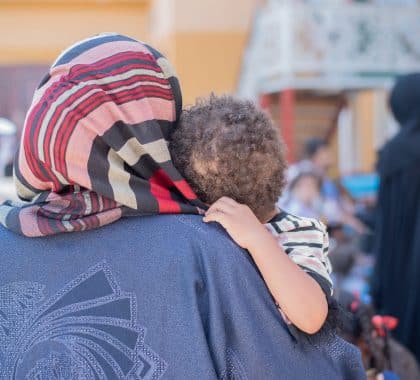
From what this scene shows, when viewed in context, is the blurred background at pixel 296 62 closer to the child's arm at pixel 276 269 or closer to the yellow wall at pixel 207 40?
the yellow wall at pixel 207 40

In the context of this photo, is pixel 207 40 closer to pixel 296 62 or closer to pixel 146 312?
pixel 296 62

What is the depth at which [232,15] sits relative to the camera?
38.8 feet

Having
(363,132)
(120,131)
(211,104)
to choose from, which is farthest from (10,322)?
(363,132)

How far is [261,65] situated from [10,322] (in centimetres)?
776

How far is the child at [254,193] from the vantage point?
1.54 metres

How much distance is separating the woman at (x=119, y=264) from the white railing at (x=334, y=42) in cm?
723

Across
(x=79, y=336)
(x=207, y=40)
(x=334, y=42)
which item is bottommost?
(x=207, y=40)

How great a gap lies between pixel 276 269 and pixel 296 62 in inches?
289

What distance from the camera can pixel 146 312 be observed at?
4.96ft

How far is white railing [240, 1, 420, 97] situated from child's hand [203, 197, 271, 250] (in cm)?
721

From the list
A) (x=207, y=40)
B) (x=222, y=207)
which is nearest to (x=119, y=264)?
(x=222, y=207)

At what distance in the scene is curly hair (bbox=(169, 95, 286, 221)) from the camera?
1.58 meters

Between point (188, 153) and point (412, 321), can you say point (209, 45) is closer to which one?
point (412, 321)

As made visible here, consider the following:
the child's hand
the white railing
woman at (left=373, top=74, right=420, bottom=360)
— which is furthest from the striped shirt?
the white railing
